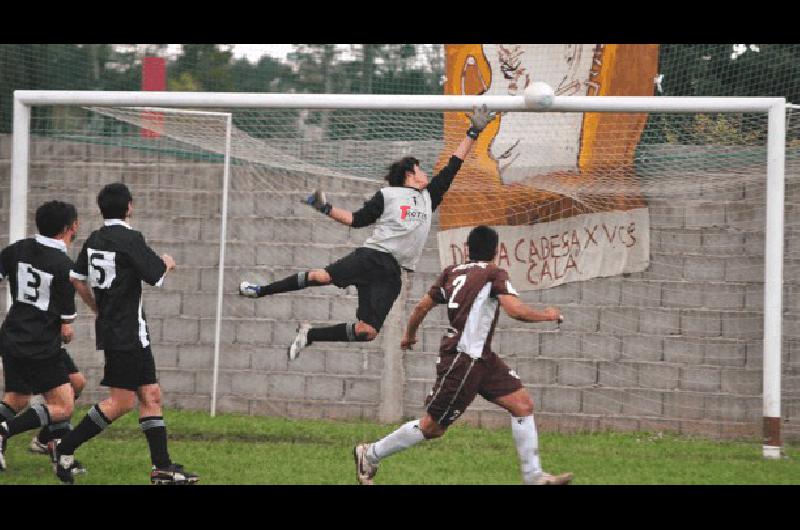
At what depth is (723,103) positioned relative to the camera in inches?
327

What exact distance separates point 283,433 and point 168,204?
8.62 feet

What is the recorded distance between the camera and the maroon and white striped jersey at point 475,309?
6.77 m

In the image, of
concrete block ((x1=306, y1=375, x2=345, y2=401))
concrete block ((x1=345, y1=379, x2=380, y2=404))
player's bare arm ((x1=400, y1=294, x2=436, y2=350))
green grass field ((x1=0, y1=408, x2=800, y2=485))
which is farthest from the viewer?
concrete block ((x1=306, y1=375, x2=345, y2=401))

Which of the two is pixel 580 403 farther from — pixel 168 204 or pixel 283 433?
pixel 168 204

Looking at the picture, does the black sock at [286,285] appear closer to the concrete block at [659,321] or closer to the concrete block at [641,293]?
the concrete block at [641,293]

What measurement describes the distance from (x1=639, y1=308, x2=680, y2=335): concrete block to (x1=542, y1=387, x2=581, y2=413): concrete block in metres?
0.80

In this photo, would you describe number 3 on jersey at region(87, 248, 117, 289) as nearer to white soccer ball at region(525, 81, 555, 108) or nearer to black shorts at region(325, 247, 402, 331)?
black shorts at region(325, 247, 402, 331)

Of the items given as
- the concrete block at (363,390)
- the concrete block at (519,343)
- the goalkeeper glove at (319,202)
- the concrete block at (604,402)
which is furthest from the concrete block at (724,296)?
the goalkeeper glove at (319,202)

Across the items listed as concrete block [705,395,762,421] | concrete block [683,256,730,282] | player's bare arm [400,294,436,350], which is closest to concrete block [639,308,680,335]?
concrete block [683,256,730,282]

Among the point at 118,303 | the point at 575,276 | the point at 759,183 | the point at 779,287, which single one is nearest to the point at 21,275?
the point at 118,303

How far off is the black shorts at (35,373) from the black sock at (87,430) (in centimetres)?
50

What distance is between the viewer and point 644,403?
9.83 m

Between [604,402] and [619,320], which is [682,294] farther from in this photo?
[604,402]

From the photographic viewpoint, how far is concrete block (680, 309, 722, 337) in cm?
970
